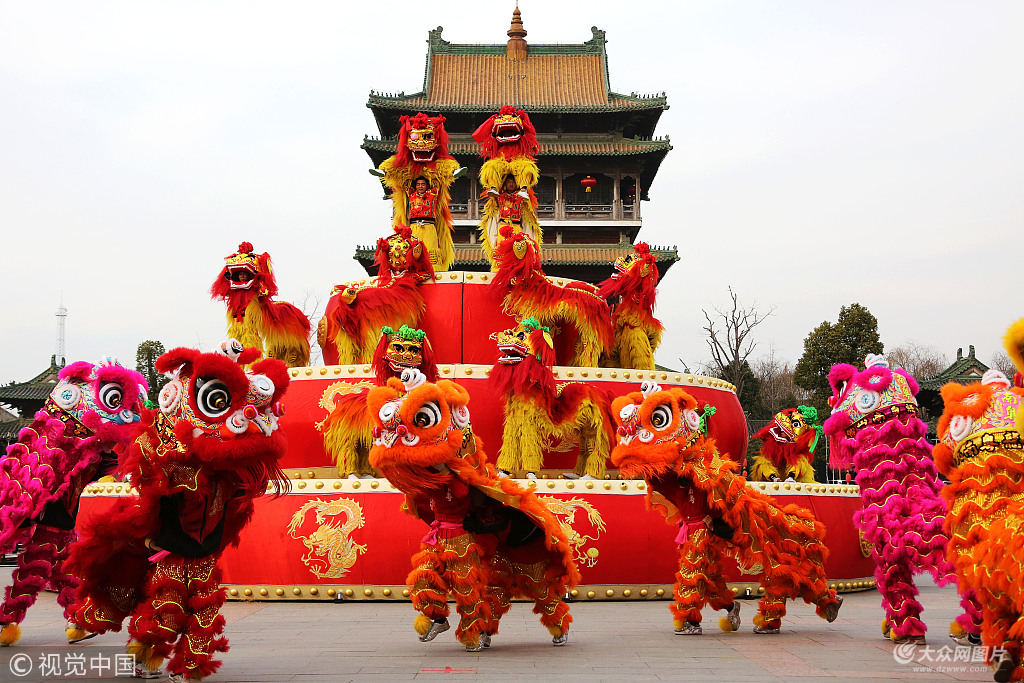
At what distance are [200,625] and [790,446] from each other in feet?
27.7

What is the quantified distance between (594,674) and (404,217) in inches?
314

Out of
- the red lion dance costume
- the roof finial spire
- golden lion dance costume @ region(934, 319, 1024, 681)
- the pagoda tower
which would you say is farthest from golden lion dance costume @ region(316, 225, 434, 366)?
the roof finial spire

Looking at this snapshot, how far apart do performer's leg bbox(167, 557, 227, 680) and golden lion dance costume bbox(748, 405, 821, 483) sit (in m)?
8.14

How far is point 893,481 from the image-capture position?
7051 millimetres

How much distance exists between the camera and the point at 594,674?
17.9ft

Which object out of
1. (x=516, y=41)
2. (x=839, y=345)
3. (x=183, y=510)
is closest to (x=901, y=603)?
(x=183, y=510)

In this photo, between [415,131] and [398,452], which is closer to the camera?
[398,452]

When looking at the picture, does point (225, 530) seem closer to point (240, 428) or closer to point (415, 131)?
point (240, 428)

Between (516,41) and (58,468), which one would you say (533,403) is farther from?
(516,41)

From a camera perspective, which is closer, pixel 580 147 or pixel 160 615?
pixel 160 615

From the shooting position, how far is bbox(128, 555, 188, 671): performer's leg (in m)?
5.14

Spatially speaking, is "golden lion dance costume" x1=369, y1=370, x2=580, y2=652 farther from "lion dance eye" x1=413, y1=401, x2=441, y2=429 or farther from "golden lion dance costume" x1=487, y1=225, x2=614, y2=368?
"golden lion dance costume" x1=487, y1=225, x2=614, y2=368

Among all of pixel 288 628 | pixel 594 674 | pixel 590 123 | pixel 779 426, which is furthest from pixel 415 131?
pixel 590 123

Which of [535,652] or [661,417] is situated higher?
[661,417]
